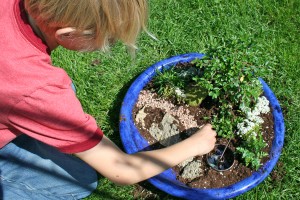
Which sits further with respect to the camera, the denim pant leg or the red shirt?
the denim pant leg

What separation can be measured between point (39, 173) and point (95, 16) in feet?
3.32

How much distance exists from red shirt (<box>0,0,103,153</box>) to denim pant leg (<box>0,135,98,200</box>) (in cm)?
49

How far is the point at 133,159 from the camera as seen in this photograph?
1.72 metres

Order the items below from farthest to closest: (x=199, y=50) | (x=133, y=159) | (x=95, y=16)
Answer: (x=199, y=50)
(x=133, y=159)
(x=95, y=16)

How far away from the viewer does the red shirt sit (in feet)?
4.85

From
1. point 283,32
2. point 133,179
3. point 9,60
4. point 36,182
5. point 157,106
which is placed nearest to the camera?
point 9,60

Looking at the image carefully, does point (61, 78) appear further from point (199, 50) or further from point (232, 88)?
point (199, 50)

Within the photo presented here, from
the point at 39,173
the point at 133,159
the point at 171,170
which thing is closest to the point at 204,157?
the point at 171,170

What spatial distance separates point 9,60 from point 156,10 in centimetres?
182

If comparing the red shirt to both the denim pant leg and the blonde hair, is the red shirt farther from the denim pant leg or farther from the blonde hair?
the denim pant leg

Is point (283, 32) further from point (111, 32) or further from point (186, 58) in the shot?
point (111, 32)

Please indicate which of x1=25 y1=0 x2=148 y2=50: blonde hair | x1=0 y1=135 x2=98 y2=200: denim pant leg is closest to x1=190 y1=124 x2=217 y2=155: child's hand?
x1=25 y1=0 x2=148 y2=50: blonde hair

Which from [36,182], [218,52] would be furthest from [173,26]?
[36,182]

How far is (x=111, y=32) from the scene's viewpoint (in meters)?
1.53
